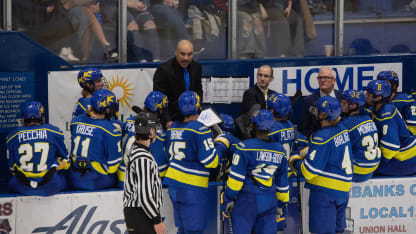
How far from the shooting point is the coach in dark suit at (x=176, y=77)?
915 cm

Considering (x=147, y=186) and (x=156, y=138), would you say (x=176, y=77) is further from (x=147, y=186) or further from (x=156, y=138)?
(x=147, y=186)

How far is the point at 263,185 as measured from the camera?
7.82 meters

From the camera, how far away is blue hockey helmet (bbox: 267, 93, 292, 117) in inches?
334

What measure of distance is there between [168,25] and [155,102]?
1693 millimetres

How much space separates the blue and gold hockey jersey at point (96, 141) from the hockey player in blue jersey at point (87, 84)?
1.53 feet

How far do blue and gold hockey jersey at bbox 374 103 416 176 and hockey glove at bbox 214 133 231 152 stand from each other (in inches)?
71.7

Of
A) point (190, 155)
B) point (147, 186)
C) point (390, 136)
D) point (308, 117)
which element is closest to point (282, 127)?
point (190, 155)

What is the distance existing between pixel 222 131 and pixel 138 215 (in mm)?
2604

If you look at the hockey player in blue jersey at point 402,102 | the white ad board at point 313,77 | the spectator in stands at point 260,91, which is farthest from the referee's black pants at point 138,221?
the hockey player in blue jersey at point 402,102

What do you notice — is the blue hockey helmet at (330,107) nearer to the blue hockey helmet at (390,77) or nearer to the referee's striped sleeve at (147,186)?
the blue hockey helmet at (390,77)

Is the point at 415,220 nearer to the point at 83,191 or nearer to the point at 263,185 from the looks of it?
the point at 263,185

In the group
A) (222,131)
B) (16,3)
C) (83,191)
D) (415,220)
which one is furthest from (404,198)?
(16,3)

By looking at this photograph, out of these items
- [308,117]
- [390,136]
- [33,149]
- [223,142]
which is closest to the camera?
[33,149]

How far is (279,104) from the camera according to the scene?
27.9ft
